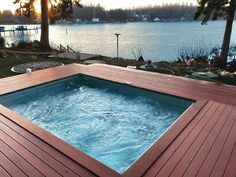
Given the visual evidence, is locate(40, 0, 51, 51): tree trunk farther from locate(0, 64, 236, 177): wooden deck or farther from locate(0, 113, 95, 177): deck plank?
locate(0, 113, 95, 177): deck plank

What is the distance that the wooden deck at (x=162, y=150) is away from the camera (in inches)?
93.0

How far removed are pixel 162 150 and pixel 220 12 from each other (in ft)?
26.3

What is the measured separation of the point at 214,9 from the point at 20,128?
8.51 m

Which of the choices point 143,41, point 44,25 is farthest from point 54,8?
point 143,41

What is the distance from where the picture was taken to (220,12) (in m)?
8.91

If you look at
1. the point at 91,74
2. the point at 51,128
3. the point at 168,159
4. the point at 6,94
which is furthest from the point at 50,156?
the point at 91,74

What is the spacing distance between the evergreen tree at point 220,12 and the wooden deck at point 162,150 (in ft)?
18.0

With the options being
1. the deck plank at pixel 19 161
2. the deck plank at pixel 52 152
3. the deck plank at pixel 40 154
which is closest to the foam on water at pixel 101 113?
the deck plank at pixel 52 152

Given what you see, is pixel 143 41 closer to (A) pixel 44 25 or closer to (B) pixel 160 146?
(A) pixel 44 25

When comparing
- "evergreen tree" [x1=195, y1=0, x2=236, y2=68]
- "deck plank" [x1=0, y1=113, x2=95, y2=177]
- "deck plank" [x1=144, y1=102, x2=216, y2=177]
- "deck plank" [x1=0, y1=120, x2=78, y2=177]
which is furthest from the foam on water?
"evergreen tree" [x1=195, y1=0, x2=236, y2=68]

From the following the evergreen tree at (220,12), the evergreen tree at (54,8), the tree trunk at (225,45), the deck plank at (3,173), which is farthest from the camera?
the evergreen tree at (54,8)

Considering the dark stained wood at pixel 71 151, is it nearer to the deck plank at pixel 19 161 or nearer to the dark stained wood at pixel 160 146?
the dark stained wood at pixel 160 146

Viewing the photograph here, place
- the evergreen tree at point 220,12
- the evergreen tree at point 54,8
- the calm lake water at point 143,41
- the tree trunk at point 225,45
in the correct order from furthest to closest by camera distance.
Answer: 1. the calm lake water at point 143,41
2. the evergreen tree at point 54,8
3. the tree trunk at point 225,45
4. the evergreen tree at point 220,12

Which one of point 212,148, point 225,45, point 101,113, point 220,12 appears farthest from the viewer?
point 225,45
